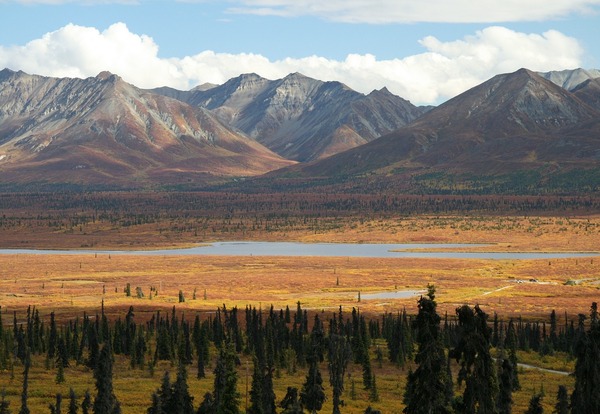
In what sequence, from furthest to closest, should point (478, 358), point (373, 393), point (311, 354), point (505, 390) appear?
point (373, 393), point (311, 354), point (505, 390), point (478, 358)

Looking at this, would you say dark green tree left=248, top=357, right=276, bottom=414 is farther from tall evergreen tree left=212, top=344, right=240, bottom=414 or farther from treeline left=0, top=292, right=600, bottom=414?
tall evergreen tree left=212, top=344, right=240, bottom=414

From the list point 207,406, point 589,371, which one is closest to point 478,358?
point 589,371

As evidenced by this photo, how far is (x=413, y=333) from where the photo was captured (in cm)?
11144

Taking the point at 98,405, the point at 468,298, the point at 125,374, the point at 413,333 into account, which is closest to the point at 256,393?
the point at 98,405

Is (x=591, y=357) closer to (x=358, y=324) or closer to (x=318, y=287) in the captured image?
(x=358, y=324)

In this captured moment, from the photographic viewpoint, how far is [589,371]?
4609cm

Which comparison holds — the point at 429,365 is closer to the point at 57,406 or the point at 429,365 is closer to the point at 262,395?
the point at 262,395

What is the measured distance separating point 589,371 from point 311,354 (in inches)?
861

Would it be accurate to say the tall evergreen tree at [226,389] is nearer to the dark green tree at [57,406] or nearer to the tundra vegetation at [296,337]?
Answer: the tundra vegetation at [296,337]

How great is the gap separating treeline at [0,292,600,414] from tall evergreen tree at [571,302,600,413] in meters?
0.05

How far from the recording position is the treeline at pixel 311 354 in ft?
136

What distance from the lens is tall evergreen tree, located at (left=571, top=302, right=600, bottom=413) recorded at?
45.8 m

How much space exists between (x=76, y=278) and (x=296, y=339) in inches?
3330

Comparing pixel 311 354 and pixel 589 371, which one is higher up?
pixel 589 371
